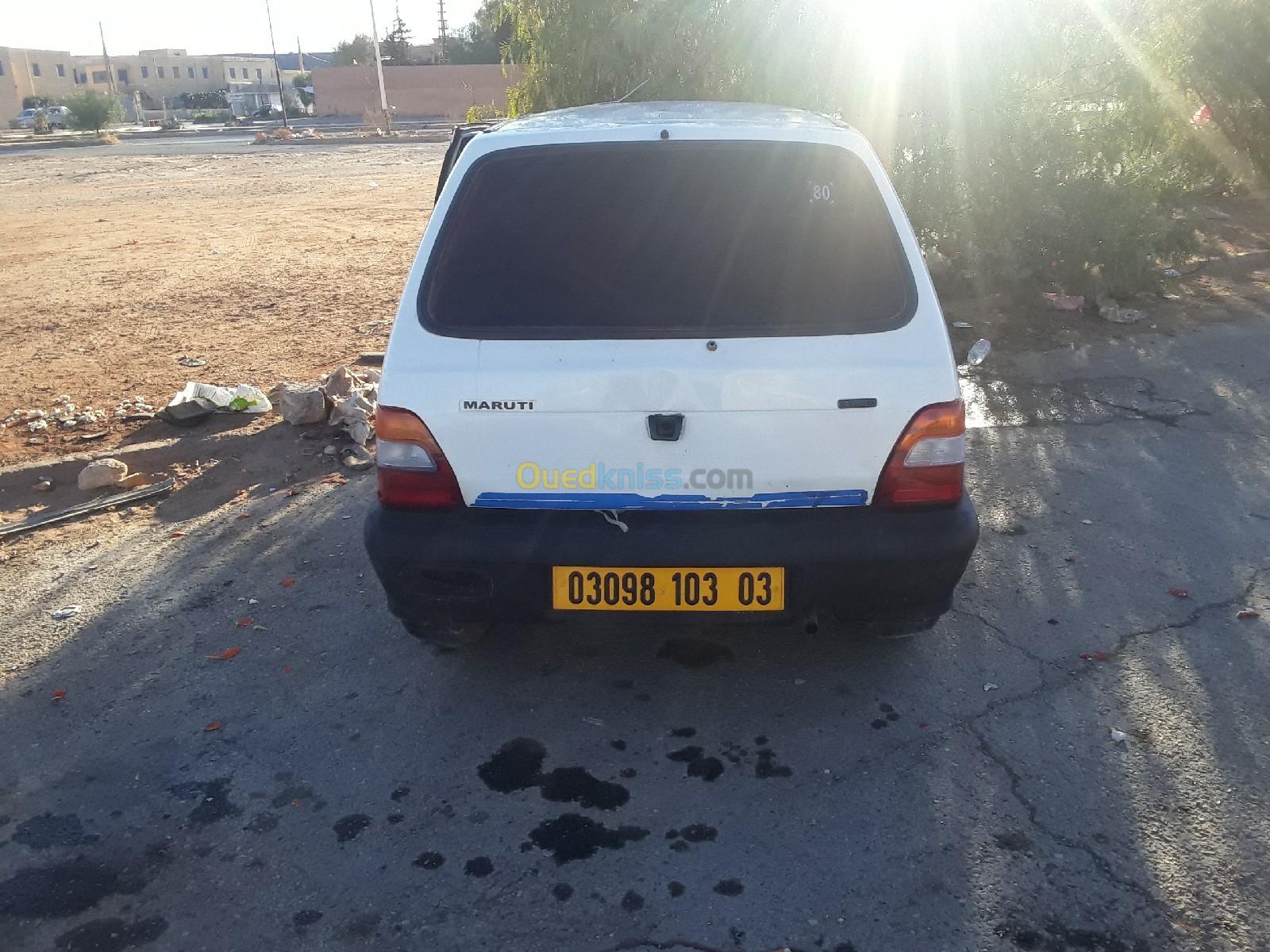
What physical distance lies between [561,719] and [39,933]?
1.56m

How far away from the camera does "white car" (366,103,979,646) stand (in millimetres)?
3080

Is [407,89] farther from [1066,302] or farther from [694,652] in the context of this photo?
[694,652]

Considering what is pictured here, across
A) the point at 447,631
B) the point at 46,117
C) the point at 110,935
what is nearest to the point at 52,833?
the point at 110,935

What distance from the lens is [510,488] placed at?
3.15m

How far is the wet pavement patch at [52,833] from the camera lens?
2.95m

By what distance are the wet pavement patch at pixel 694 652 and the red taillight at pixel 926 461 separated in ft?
3.30

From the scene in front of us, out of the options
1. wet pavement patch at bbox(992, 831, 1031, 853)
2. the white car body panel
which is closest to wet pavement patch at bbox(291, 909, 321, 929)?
the white car body panel

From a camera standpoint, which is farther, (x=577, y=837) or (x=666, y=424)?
(x=666, y=424)

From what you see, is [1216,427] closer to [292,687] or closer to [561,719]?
[561,719]

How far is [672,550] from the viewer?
3.08 m

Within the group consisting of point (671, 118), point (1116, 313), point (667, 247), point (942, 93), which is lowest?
point (1116, 313)

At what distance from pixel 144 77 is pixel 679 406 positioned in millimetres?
118281

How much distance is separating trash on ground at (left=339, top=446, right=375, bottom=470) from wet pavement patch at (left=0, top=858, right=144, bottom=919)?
3161mm

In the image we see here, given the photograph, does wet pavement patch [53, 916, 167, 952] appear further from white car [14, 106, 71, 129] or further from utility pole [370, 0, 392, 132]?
white car [14, 106, 71, 129]
